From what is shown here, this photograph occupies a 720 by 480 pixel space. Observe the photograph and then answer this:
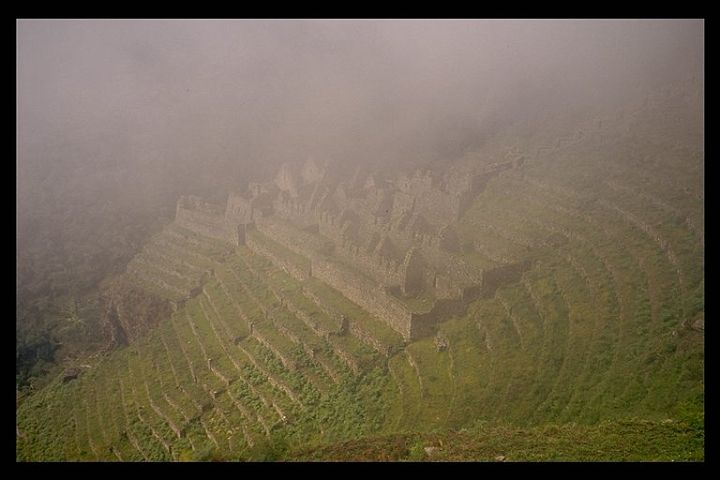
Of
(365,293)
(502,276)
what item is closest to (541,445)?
(502,276)

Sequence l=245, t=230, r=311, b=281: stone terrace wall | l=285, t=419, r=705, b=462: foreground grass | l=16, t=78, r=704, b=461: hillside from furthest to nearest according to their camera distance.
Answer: l=245, t=230, r=311, b=281: stone terrace wall, l=16, t=78, r=704, b=461: hillside, l=285, t=419, r=705, b=462: foreground grass

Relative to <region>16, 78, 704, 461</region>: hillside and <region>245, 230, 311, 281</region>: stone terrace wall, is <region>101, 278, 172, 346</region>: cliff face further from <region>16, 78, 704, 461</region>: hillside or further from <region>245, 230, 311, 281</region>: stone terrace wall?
<region>245, 230, 311, 281</region>: stone terrace wall

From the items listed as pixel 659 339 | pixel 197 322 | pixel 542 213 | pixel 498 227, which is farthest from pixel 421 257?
pixel 197 322

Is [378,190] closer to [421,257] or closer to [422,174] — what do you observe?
[422,174]

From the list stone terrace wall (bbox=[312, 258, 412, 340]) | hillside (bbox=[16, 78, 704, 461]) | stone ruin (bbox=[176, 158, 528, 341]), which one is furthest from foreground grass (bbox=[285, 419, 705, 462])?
stone ruin (bbox=[176, 158, 528, 341])

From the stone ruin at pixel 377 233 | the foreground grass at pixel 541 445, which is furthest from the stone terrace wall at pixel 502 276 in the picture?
the foreground grass at pixel 541 445

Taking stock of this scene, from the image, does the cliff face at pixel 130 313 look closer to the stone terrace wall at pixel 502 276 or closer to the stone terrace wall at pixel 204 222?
the stone terrace wall at pixel 204 222
